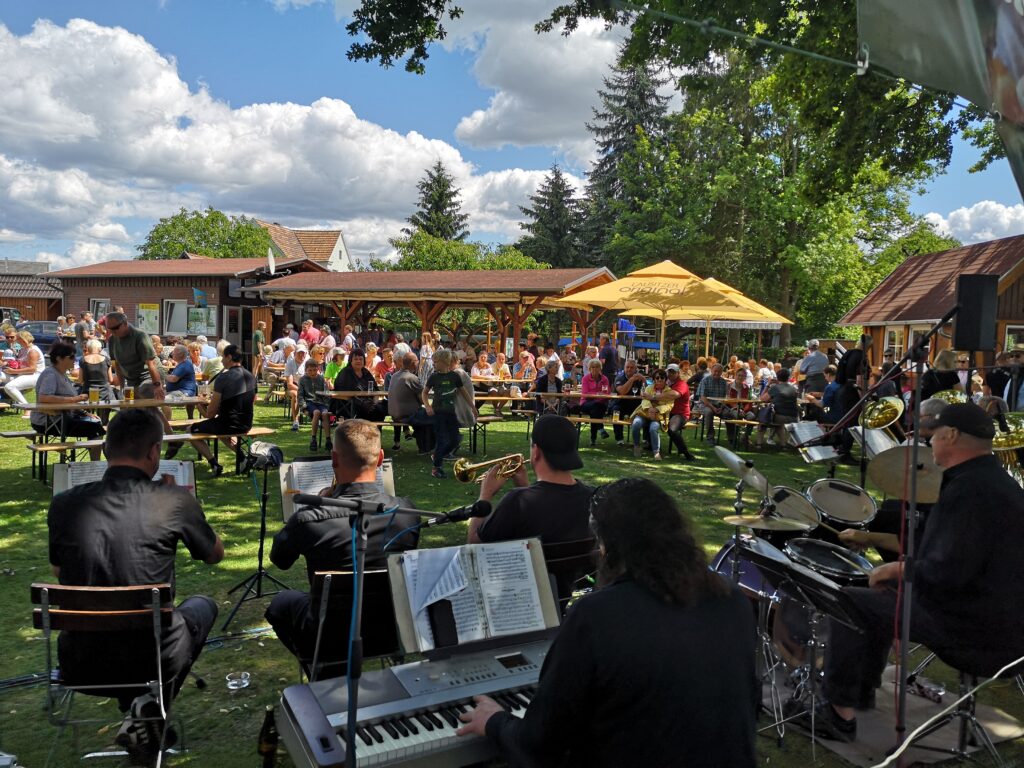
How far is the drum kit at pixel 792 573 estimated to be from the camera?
10.8 feet

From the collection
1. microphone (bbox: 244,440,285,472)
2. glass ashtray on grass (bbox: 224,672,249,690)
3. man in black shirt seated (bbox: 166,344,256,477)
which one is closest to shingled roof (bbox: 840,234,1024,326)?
man in black shirt seated (bbox: 166,344,256,477)

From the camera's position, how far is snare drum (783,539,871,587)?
393cm

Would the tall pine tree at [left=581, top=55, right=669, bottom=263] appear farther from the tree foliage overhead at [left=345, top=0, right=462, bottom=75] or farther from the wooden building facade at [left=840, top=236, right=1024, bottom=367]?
the tree foliage overhead at [left=345, top=0, right=462, bottom=75]

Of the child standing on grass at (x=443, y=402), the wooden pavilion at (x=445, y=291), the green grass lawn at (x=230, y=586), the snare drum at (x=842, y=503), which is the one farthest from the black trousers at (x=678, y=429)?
the wooden pavilion at (x=445, y=291)

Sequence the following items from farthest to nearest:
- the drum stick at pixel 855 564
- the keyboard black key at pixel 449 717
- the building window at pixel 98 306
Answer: the building window at pixel 98 306 → the drum stick at pixel 855 564 → the keyboard black key at pixel 449 717

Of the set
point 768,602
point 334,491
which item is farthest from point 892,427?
point 334,491

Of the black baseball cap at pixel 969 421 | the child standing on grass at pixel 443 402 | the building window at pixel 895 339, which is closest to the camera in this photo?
the black baseball cap at pixel 969 421

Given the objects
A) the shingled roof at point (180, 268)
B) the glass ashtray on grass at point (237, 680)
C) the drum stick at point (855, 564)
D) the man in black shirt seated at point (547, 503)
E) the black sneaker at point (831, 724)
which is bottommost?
the glass ashtray on grass at point (237, 680)

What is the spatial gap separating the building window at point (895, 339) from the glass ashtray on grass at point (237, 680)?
2295cm

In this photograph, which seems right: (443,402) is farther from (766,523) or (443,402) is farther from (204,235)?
(204,235)

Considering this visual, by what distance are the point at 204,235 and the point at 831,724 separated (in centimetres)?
6158

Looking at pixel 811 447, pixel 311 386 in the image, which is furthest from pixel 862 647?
pixel 311 386

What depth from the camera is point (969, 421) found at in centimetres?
353

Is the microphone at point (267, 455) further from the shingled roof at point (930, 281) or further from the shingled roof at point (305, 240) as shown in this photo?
the shingled roof at point (305, 240)
